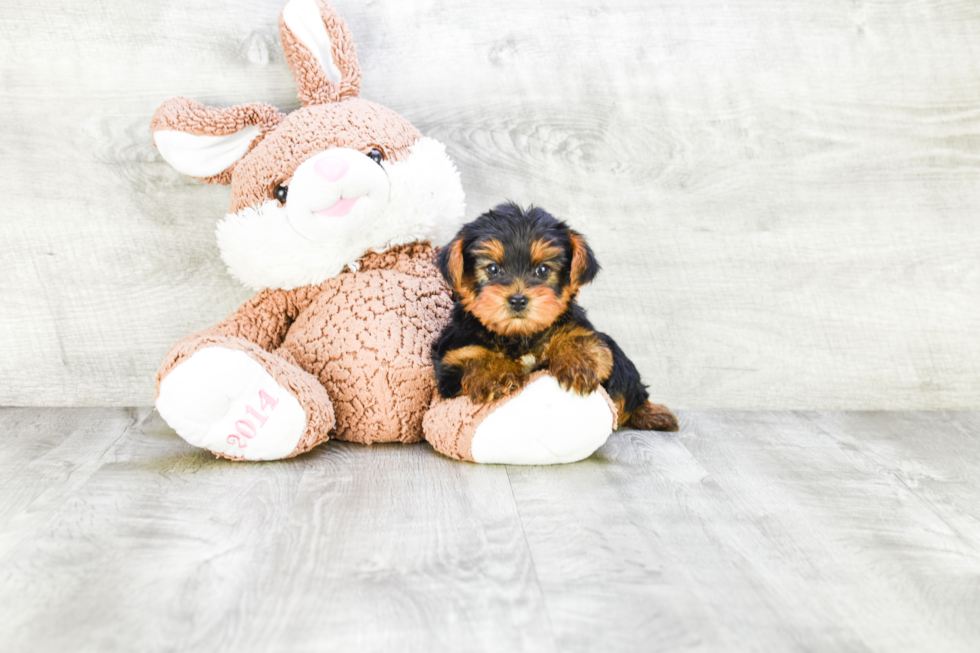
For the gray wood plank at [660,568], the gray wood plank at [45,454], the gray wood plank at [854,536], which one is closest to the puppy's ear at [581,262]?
the gray wood plank at [660,568]

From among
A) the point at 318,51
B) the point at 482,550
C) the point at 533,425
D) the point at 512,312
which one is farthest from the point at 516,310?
the point at 318,51

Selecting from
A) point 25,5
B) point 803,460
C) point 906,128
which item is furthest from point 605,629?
point 25,5

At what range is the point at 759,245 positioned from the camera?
2.42 metres

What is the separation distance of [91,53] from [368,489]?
1.58 metres

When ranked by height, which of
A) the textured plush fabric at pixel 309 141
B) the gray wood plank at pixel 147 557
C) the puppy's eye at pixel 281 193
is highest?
the textured plush fabric at pixel 309 141

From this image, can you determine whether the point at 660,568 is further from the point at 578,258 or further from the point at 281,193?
the point at 281,193

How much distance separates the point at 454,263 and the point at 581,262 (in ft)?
0.91

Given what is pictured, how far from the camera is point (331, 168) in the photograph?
1805 mm

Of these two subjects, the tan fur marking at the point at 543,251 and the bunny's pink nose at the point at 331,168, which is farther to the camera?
the bunny's pink nose at the point at 331,168

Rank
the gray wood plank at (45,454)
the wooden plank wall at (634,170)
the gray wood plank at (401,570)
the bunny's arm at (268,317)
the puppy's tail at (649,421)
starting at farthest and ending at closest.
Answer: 1. the wooden plank wall at (634,170)
2. the puppy's tail at (649,421)
3. the bunny's arm at (268,317)
4. the gray wood plank at (45,454)
5. the gray wood plank at (401,570)

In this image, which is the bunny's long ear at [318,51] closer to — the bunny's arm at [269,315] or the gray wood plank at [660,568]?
the bunny's arm at [269,315]

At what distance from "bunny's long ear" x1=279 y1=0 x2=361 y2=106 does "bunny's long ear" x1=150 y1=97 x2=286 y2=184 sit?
0.13 m

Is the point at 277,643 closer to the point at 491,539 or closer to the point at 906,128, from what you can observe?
the point at 491,539

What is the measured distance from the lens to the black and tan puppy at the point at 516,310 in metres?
1.59
